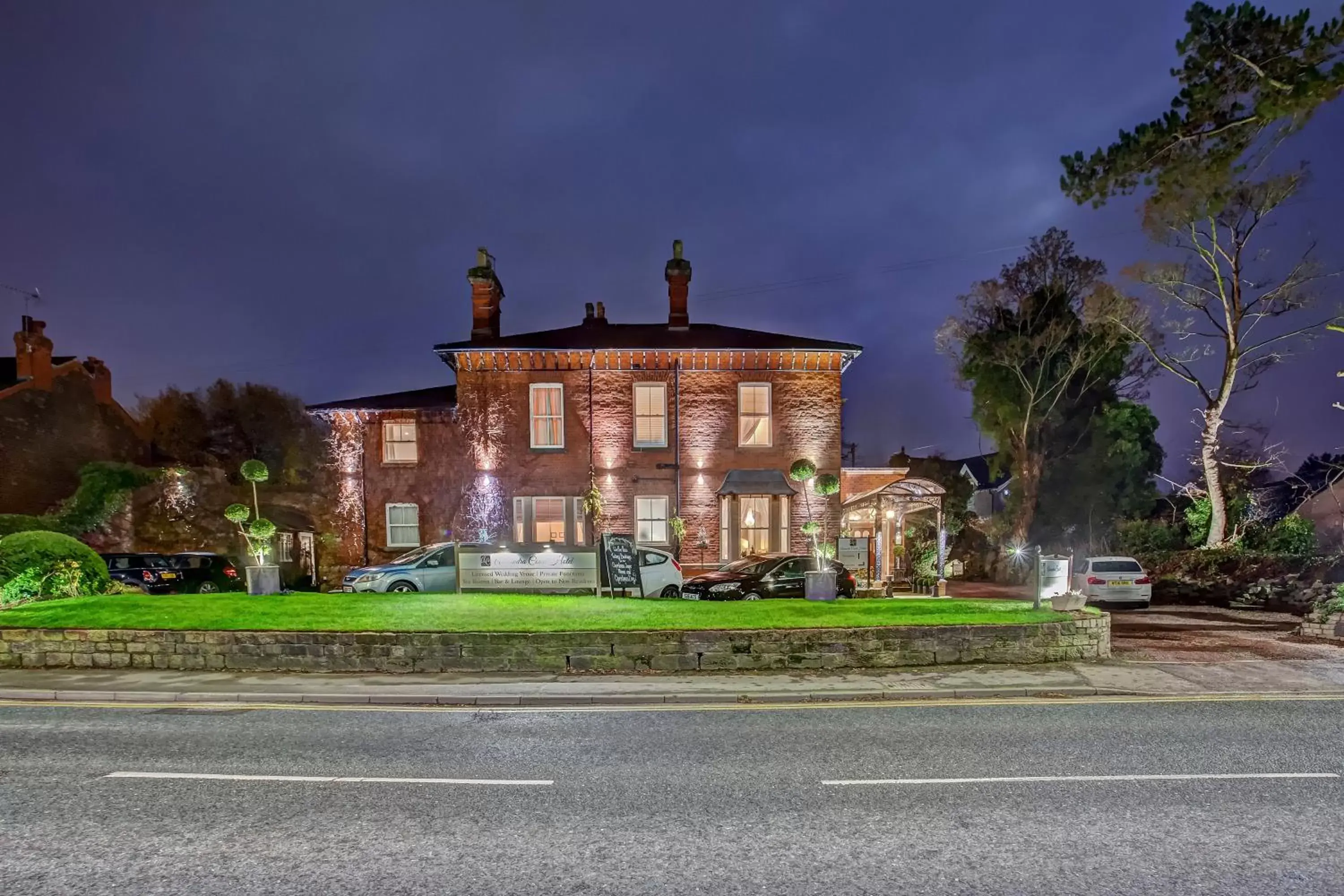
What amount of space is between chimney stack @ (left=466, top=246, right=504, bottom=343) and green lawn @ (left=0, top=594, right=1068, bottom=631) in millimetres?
12485

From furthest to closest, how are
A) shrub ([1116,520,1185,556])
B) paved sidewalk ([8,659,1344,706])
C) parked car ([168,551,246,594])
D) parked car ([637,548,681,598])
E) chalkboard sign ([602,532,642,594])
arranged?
shrub ([1116,520,1185,556]) → parked car ([168,551,246,594]) → parked car ([637,548,681,598]) → chalkboard sign ([602,532,642,594]) → paved sidewalk ([8,659,1344,706])

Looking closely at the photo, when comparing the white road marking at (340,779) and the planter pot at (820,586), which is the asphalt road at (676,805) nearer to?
the white road marking at (340,779)

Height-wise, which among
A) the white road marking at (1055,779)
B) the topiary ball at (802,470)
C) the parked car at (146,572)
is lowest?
the white road marking at (1055,779)

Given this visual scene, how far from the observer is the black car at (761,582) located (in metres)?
17.8

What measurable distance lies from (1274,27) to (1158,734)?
10786 millimetres

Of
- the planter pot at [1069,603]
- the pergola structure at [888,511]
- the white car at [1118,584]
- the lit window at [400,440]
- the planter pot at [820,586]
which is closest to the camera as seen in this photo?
the planter pot at [1069,603]

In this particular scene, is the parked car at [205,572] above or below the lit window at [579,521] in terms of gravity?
below

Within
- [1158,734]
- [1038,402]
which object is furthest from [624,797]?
[1038,402]

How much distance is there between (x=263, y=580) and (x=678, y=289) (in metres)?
16.4

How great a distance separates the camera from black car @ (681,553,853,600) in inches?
699

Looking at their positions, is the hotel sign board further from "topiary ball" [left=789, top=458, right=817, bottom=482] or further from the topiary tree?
"topiary ball" [left=789, top=458, right=817, bottom=482]

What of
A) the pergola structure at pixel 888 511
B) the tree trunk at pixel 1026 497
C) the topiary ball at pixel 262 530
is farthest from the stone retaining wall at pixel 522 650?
the tree trunk at pixel 1026 497

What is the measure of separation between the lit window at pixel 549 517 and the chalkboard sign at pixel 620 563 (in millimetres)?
8738

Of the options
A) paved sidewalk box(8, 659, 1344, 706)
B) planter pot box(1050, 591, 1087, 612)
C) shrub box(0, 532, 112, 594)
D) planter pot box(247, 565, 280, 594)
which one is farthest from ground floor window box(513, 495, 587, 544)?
planter pot box(1050, 591, 1087, 612)
